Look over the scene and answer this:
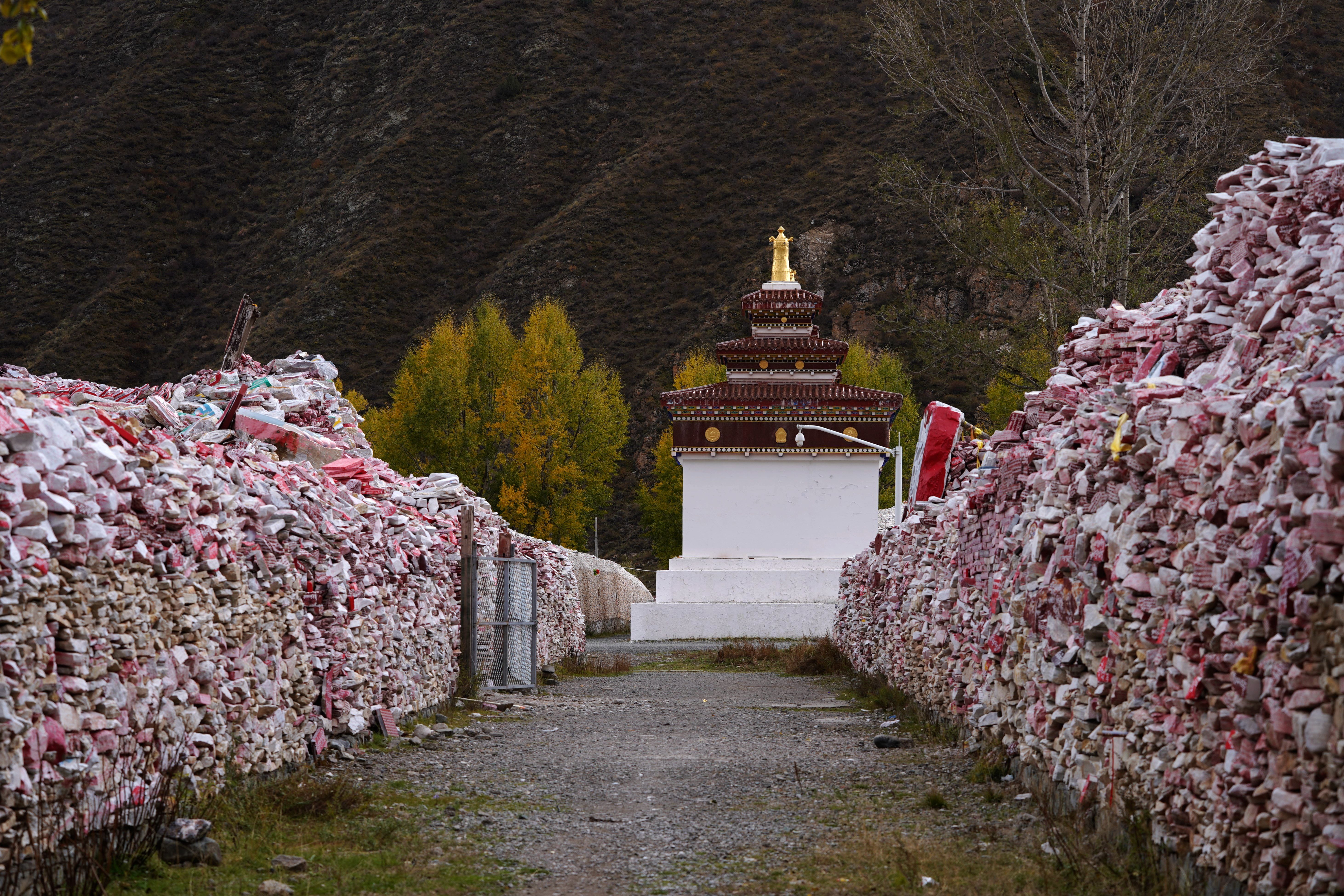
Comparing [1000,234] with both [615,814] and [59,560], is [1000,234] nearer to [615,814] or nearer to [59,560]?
[615,814]

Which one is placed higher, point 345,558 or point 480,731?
point 345,558

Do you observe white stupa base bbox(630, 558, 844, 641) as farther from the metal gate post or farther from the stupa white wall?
the metal gate post

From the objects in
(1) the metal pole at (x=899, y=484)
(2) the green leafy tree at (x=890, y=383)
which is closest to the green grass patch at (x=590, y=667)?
(1) the metal pole at (x=899, y=484)

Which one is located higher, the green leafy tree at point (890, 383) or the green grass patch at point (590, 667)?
the green leafy tree at point (890, 383)

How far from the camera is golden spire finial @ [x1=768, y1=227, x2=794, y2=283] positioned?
40562mm

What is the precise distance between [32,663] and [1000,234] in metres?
22.5

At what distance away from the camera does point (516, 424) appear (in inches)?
1959

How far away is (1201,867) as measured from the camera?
4832 millimetres

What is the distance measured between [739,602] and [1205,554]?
1158 inches

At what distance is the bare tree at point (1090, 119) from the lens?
79.9 ft

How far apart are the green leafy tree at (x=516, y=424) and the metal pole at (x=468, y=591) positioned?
3395 cm

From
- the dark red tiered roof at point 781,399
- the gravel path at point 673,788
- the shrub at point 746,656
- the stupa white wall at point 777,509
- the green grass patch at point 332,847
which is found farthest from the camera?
the stupa white wall at point 777,509

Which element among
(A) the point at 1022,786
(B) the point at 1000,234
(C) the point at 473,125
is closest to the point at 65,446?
(A) the point at 1022,786

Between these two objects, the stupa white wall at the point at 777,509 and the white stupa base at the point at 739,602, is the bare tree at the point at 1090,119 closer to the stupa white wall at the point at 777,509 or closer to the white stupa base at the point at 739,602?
the white stupa base at the point at 739,602
